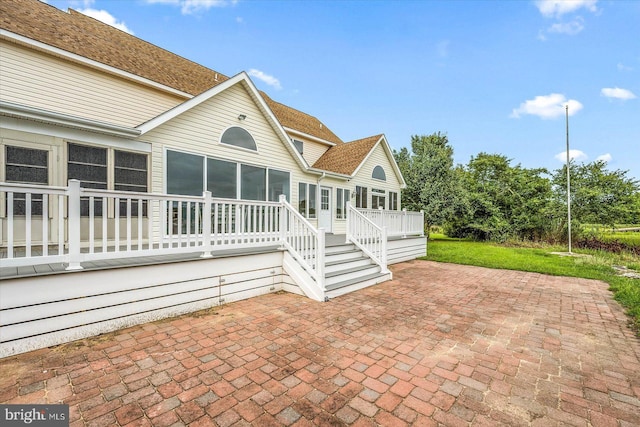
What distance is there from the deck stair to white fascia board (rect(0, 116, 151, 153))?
515 centimetres

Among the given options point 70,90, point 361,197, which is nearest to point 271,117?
point 70,90

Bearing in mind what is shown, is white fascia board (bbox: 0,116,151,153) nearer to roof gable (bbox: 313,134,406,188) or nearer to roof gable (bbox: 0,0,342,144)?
roof gable (bbox: 0,0,342,144)

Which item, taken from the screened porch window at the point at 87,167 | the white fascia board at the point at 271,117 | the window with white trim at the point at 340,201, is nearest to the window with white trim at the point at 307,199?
the white fascia board at the point at 271,117

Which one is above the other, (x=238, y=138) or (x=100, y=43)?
(x=100, y=43)

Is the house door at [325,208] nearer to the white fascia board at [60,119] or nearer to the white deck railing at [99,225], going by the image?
the white deck railing at [99,225]

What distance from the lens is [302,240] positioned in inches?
225

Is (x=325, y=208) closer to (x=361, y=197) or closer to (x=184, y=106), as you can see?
(x=361, y=197)

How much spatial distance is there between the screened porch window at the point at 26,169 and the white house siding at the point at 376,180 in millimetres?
10117

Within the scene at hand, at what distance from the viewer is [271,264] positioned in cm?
563

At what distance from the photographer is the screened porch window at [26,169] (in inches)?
213

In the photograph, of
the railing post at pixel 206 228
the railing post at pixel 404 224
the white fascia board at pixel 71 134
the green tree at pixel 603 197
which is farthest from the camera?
the green tree at pixel 603 197

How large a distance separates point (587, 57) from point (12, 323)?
21569mm

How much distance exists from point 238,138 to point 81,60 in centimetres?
392

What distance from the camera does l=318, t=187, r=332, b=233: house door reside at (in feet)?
37.9
